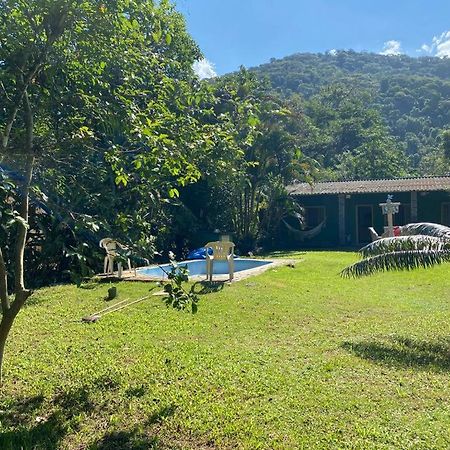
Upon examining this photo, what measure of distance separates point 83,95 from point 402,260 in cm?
480

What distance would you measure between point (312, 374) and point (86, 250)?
2.94 m

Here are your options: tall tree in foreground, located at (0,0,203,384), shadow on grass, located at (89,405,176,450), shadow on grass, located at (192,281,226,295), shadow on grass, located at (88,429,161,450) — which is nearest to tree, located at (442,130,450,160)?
shadow on grass, located at (192,281,226,295)

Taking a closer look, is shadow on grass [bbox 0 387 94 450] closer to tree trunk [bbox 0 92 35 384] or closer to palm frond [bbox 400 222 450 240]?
tree trunk [bbox 0 92 35 384]

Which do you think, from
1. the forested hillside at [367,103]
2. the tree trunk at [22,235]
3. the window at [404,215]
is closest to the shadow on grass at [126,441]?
the tree trunk at [22,235]

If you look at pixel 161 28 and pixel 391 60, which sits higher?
pixel 391 60

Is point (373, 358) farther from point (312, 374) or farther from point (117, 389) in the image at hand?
point (117, 389)

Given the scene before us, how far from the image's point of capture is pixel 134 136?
479 centimetres

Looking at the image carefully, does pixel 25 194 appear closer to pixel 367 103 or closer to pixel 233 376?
pixel 233 376

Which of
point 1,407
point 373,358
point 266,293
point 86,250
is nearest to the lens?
point 86,250

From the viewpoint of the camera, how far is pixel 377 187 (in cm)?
2634

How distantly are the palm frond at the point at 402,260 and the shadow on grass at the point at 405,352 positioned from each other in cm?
105

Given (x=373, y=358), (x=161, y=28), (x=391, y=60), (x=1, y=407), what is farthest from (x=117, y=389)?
(x=391, y=60)

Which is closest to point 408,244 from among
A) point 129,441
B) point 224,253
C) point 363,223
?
point 129,441

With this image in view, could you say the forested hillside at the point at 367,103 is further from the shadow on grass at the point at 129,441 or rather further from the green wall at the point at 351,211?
the shadow on grass at the point at 129,441
